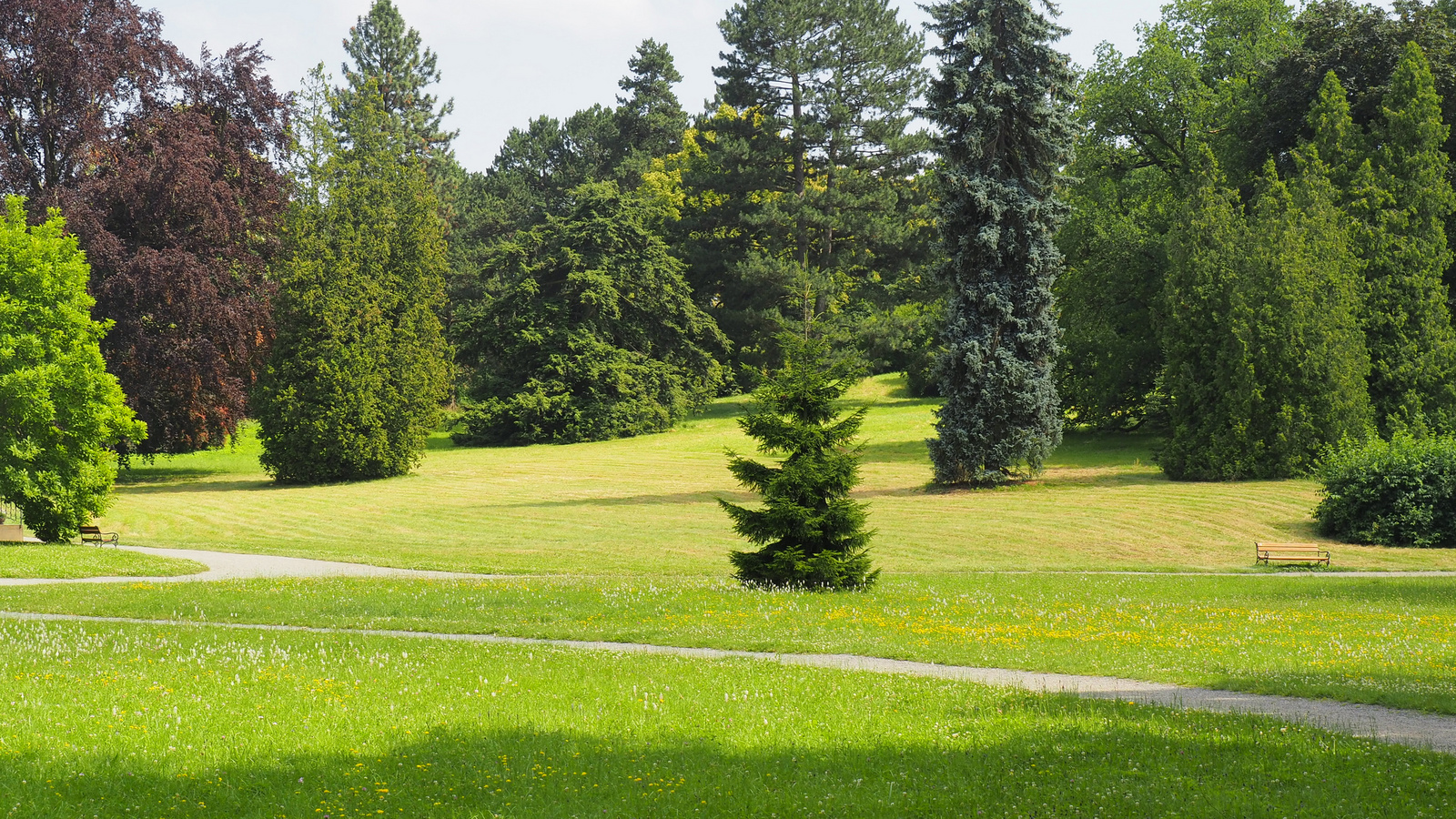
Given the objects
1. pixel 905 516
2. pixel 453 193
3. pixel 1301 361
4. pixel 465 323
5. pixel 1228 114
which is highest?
pixel 453 193

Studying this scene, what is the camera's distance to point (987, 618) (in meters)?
14.7

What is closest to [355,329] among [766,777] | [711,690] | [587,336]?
[587,336]

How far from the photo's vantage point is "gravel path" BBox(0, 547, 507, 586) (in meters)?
19.2

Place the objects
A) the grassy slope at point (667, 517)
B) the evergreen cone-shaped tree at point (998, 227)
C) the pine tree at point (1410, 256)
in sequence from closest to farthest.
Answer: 1. the grassy slope at point (667, 517)
2. the pine tree at point (1410, 256)
3. the evergreen cone-shaped tree at point (998, 227)

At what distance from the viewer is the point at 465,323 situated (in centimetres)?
5453

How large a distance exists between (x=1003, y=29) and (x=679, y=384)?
85.4 feet

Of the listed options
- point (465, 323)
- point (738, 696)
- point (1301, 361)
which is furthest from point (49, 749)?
point (465, 323)

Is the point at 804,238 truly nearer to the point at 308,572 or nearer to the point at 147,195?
the point at 147,195

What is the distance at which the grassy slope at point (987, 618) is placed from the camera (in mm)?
11234

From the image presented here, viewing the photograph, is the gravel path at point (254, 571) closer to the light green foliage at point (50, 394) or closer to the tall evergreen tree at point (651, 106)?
the light green foliage at point (50, 394)

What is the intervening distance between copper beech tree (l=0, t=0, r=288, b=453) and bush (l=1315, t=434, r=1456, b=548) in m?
35.0

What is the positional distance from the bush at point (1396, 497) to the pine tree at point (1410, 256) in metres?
8.02

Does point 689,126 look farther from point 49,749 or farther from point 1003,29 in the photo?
point 49,749

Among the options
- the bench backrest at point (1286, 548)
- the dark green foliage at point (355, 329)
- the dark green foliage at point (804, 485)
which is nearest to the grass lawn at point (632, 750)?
the dark green foliage at point (804, 485)
